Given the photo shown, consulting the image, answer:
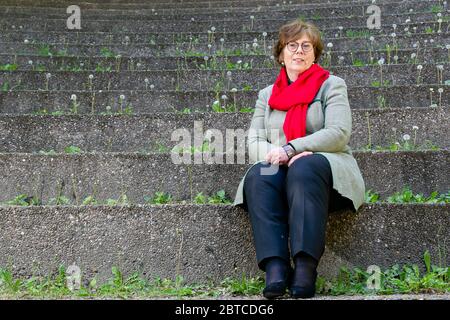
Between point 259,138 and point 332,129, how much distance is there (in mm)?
332

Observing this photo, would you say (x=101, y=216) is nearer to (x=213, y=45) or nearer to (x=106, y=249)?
(x=106, y=249)

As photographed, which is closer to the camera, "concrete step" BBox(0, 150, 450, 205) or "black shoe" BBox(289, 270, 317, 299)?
"black shoe" BBox(289, 270, 317, 299)

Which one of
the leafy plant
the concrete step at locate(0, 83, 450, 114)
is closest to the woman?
the concrete step at locate(0, 83, 450, 114)

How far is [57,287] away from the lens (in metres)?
2.49

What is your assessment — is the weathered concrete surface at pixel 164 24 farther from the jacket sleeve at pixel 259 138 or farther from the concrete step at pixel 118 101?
the jacket sleeve at pixel 259 138

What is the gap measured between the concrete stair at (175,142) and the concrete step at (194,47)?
0.04ft

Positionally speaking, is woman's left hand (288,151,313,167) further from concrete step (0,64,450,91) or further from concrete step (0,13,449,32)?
concrete step (0,13,449,32)

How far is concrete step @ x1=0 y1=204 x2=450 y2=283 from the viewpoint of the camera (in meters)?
2.53

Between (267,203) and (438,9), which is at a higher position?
(438,9)

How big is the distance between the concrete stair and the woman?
0.66 feet

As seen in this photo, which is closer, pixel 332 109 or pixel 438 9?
pixel 332 109

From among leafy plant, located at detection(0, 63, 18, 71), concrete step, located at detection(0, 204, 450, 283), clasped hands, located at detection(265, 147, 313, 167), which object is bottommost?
concrete step, located at detection(0, 204, 450, 283)

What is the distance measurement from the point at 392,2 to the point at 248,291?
4.19 meters
